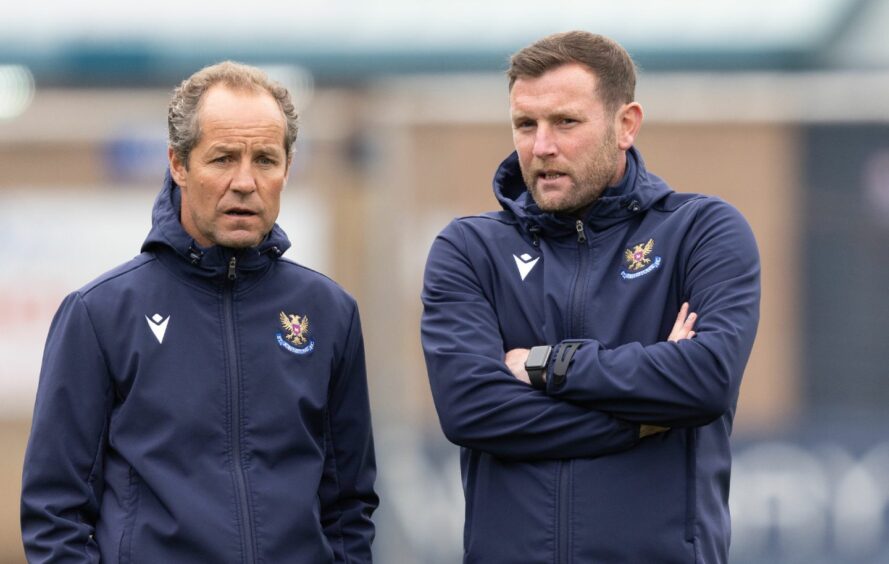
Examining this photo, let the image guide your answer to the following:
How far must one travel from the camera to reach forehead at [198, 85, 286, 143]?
366cm

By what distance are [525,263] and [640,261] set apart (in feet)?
0.94

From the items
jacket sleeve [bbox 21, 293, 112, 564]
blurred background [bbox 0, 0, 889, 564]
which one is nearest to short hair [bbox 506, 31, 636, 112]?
jacket sleeve [bbox 21, 293, 112, 564]

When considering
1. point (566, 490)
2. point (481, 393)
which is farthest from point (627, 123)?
point (566, 490)

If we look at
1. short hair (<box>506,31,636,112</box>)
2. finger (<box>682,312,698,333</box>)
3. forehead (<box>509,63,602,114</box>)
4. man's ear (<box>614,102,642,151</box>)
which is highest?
short hair (<box>506,31,636,112</box>)

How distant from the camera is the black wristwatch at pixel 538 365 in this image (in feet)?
12.1

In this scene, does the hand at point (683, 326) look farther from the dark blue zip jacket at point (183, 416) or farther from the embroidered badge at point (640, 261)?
the dark blue zip jacket at point (183, 416)

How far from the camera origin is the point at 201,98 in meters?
3.71

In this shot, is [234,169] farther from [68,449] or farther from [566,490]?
[566,490]

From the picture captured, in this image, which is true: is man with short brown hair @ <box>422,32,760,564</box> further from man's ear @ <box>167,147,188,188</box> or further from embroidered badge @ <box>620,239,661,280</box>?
man's ear @ <box>167,147,188,188</box>

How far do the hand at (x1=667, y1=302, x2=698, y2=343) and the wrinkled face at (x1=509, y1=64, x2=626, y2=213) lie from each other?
1.22 feet

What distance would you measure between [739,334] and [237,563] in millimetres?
1286

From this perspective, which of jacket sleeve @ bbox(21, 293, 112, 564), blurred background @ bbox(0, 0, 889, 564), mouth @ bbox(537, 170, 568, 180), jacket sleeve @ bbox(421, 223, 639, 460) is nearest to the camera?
jacket sleeve @ bbox(21, 293, 112, 564)

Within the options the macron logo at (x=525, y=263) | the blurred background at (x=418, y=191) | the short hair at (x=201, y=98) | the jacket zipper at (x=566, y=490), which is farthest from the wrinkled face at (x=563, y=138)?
the blurred background at (x=418, y=191)

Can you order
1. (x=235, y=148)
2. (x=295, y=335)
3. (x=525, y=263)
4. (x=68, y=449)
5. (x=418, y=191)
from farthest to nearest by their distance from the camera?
(x=418, y=191) < (x=525, y=263) < (x=295, y=335) < (x=235, y=148) < (x=68, y=449)
